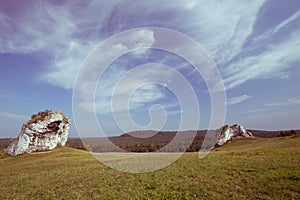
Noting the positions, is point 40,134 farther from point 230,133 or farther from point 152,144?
point 152,144

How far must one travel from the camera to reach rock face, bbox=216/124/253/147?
67375 mm

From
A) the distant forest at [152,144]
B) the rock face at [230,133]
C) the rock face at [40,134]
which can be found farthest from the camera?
the distant forest at [152,144]

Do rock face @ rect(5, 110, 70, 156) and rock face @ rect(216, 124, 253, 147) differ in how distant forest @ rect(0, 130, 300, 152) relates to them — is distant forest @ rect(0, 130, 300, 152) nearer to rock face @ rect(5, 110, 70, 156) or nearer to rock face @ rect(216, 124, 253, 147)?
rock face @ rect(216, 124, 253, 147)

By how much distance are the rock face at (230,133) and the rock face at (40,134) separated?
45092mm

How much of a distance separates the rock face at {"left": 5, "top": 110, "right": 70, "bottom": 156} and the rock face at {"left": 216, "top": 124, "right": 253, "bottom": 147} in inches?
1775

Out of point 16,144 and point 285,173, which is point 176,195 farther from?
point 16,144

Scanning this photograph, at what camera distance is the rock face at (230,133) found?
221 ft

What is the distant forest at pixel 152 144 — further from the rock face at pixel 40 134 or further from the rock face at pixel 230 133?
the rock face at pixel 40 134

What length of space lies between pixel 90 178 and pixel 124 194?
20.8ft

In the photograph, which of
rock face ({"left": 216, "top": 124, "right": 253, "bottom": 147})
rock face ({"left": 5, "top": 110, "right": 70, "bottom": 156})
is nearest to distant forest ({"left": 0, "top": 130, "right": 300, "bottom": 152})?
rock face ({"left": 216, "top": 124, "right": 253, "bottom": 147})

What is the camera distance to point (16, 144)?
46.6 metres

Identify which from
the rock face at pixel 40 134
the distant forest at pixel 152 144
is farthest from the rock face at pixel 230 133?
the rock face at pixel 40 134

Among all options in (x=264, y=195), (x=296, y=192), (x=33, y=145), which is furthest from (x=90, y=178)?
(x=33, y=145)

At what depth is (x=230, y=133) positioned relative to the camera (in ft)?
229
